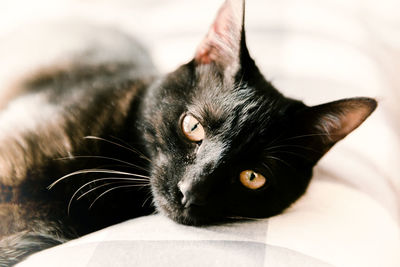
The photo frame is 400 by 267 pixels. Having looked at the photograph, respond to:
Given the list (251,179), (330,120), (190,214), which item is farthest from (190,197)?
(330,120)

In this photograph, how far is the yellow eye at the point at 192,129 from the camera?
2.36ft

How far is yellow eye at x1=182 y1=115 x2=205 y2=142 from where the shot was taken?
2.36 ft

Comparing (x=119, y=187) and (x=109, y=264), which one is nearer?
(x=109, y=264)

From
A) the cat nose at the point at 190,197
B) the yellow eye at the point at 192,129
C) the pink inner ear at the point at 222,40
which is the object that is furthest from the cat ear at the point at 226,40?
the cat nose at the point at 190,197

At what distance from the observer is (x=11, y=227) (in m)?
0.65

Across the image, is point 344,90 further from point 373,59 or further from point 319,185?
point 319,185

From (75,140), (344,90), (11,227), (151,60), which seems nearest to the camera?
(11,227)

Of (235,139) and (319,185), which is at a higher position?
(235,139)

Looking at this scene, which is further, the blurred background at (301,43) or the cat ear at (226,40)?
the blurred background at (301,43)

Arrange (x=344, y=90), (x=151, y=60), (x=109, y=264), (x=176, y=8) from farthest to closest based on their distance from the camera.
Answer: (x=151, y=60), (x=176, y=8), (x=344, y=90), (x=109, y=264)

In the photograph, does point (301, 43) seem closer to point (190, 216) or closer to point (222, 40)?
point (222, 40)

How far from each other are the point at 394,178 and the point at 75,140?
30.1 inches

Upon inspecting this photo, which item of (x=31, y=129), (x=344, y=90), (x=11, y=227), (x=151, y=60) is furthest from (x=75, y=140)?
(x=344, y=90)

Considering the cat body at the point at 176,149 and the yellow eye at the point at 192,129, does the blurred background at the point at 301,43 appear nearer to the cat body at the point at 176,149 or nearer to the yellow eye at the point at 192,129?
the cat body at the point at 176,149
